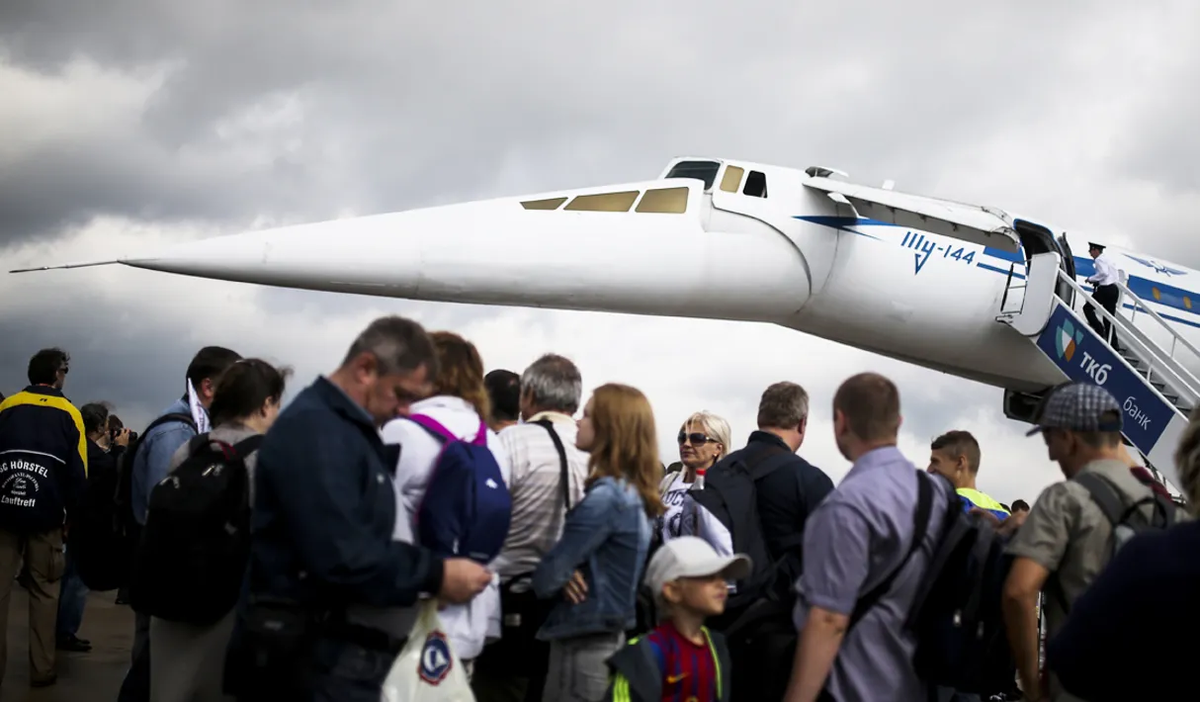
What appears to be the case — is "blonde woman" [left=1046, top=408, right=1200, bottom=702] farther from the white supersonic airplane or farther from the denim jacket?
the white supersonic airplane

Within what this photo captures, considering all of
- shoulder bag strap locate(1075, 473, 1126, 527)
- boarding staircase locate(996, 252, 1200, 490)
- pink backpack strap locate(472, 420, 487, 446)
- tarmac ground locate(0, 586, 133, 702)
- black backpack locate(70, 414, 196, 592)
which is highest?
boarding staircase locate(996, 252, 1200, 490)

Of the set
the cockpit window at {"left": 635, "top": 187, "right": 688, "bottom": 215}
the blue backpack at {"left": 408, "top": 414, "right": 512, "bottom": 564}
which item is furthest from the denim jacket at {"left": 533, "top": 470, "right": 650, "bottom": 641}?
the cockpit window at {"left": 635, "top": 187, "right": 688, "bottom": 215}

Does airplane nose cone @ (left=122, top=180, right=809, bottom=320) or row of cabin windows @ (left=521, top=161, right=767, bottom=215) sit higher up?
row of cabin windows @ (left=521, top=161, right=767, bottom=215)

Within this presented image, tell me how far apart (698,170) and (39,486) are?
5.75 m

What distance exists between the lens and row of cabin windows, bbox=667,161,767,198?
9.35m

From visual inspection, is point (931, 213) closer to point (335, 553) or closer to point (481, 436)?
point (481, 436)

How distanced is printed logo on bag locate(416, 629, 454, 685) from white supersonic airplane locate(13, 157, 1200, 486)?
4.75 metres

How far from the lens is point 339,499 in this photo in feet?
8.93

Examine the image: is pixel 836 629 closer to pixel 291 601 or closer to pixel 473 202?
pixel 291 601

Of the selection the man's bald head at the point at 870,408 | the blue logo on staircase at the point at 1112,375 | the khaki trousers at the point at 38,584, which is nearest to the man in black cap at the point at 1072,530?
the man's bald head at the point at 870,408

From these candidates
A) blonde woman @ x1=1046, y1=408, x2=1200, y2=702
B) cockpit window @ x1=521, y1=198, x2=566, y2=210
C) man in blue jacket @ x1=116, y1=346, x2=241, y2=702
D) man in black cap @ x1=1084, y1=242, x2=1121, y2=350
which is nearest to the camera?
blonde woman @ x1=1046, y1=408, x2=1200, y2=702

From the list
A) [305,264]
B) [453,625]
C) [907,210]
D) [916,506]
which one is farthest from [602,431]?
[907,210]

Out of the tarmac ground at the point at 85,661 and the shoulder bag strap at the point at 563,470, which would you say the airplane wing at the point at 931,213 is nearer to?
the shoulder bag strap at the point at 563,470

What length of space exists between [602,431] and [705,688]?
0.95 meters
